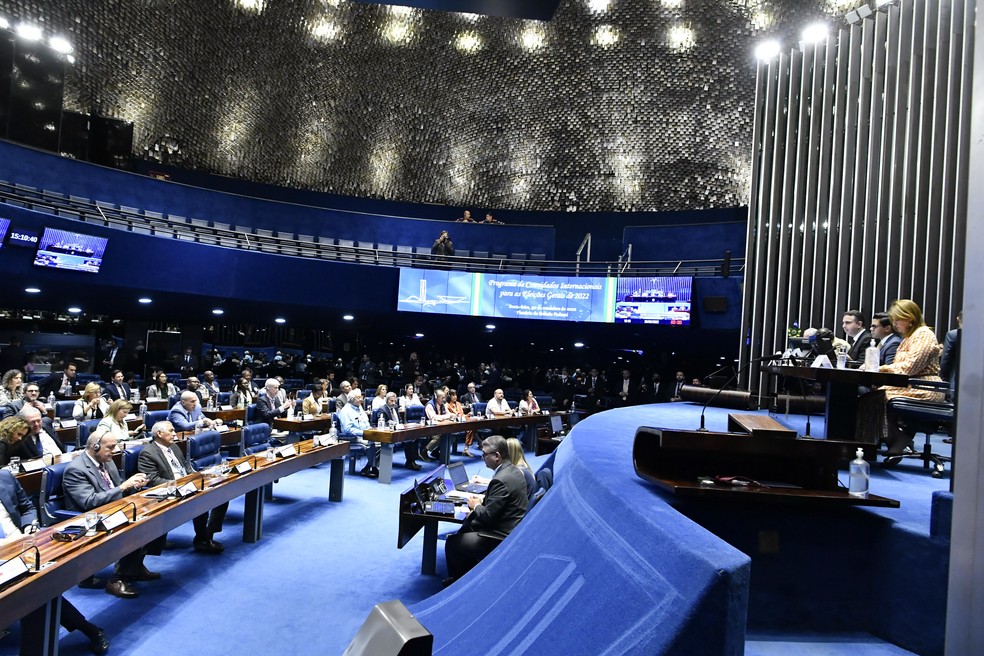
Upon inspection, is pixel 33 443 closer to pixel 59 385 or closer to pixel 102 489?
pixel 102 489

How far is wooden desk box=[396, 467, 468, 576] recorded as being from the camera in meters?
5.26

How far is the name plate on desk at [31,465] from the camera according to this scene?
500 centimetres

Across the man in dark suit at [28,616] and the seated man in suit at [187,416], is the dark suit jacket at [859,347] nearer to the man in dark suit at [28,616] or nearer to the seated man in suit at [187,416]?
the man in dark suit at [28,616]

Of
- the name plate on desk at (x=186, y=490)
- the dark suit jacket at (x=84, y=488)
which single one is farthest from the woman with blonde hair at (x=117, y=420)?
the name plate on desk at (x=186, y=490)

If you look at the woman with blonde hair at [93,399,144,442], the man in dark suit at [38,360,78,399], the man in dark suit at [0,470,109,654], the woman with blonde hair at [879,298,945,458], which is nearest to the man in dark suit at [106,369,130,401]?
the man in dark suit at [38,360,78,399]

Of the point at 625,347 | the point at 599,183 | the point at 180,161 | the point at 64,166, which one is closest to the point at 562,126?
the point at 599,183

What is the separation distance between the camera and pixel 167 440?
5566 mm

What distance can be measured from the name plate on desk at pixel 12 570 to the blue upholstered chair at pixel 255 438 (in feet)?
13.8

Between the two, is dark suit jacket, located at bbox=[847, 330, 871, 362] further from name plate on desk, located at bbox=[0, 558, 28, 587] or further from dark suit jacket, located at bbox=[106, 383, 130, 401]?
dark suit jacket, located at bbox=[106, 383, 130, 401]

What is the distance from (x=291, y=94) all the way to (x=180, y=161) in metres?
4.14

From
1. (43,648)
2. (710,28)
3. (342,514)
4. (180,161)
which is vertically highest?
(710,28)

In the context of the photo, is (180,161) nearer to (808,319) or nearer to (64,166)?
(64,166)

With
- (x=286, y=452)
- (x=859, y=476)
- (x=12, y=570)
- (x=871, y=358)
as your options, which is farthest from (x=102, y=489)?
(x=871, y=358)

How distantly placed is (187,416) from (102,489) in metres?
3.68
